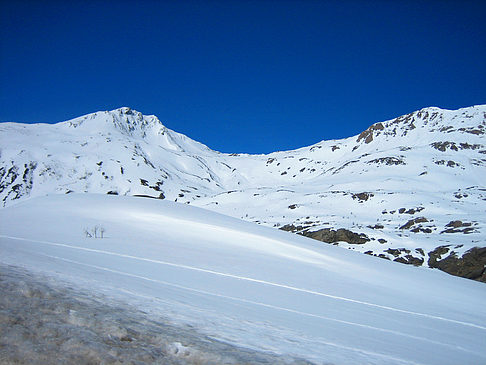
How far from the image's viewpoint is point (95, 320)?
254cm

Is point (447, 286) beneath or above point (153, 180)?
beneath

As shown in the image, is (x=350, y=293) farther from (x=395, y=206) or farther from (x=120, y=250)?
(x=395, y=206)

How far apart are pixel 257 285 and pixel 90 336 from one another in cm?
389

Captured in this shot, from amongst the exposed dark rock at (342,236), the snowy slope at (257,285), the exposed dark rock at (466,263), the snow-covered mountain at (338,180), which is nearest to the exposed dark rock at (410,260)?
the snow-covered mountain at (338,180)

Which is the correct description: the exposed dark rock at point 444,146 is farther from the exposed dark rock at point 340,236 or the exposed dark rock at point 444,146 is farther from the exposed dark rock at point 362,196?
the exposed dark rock at point 340,236

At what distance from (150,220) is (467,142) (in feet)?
374

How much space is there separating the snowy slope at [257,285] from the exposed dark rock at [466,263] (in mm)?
15051

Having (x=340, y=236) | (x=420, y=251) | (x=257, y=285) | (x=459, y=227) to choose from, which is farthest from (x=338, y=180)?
(x=257, y=285)

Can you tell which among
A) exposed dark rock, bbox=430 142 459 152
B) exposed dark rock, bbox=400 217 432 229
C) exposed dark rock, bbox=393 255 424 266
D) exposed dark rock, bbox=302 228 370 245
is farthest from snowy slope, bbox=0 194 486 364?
exposed dark rock, bbox=430 142 459 152

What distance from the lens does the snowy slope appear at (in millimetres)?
3244

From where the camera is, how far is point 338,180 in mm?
88562

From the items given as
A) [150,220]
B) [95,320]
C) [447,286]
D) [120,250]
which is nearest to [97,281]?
[95,320]

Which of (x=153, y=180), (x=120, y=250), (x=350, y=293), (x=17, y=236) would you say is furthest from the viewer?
(x=153, y=180)

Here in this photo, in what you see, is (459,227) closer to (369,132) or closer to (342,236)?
(342,236)
